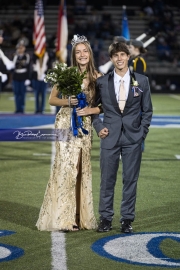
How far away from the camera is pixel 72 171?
22.5 ft

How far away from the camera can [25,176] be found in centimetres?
1025

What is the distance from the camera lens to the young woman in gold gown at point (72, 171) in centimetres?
683

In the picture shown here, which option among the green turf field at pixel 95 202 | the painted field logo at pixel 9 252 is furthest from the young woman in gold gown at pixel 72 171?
the painted field logo at pixel 9 252

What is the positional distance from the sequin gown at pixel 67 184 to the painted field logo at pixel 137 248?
16.9 inches

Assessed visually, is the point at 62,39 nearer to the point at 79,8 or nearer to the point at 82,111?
the point at 82,111

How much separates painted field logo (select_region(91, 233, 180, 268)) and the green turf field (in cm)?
8

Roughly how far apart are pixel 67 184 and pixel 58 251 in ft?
2.93

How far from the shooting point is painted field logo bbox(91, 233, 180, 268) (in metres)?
5.82

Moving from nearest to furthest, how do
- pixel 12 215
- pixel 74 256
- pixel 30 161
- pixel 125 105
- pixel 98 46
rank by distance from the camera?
1. pixel 74 256
2. pixel 125 105
3. pixel 12 215
4. pixel 30 161
5. pixel 98 46

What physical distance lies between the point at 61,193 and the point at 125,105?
1.01m

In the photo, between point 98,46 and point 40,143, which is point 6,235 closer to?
point 40,143

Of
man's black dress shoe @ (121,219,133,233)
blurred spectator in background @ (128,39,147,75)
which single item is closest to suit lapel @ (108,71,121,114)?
man's black dress shoe @ (121,219,133,233)

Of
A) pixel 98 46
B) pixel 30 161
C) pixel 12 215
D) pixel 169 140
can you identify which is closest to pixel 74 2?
pixel 98 46

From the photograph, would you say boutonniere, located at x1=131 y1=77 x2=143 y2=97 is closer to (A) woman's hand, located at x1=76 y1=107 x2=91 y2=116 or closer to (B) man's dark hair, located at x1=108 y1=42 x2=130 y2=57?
(B) man's dark hair, located at x1=108 y1=42 x2=130 y2=57
